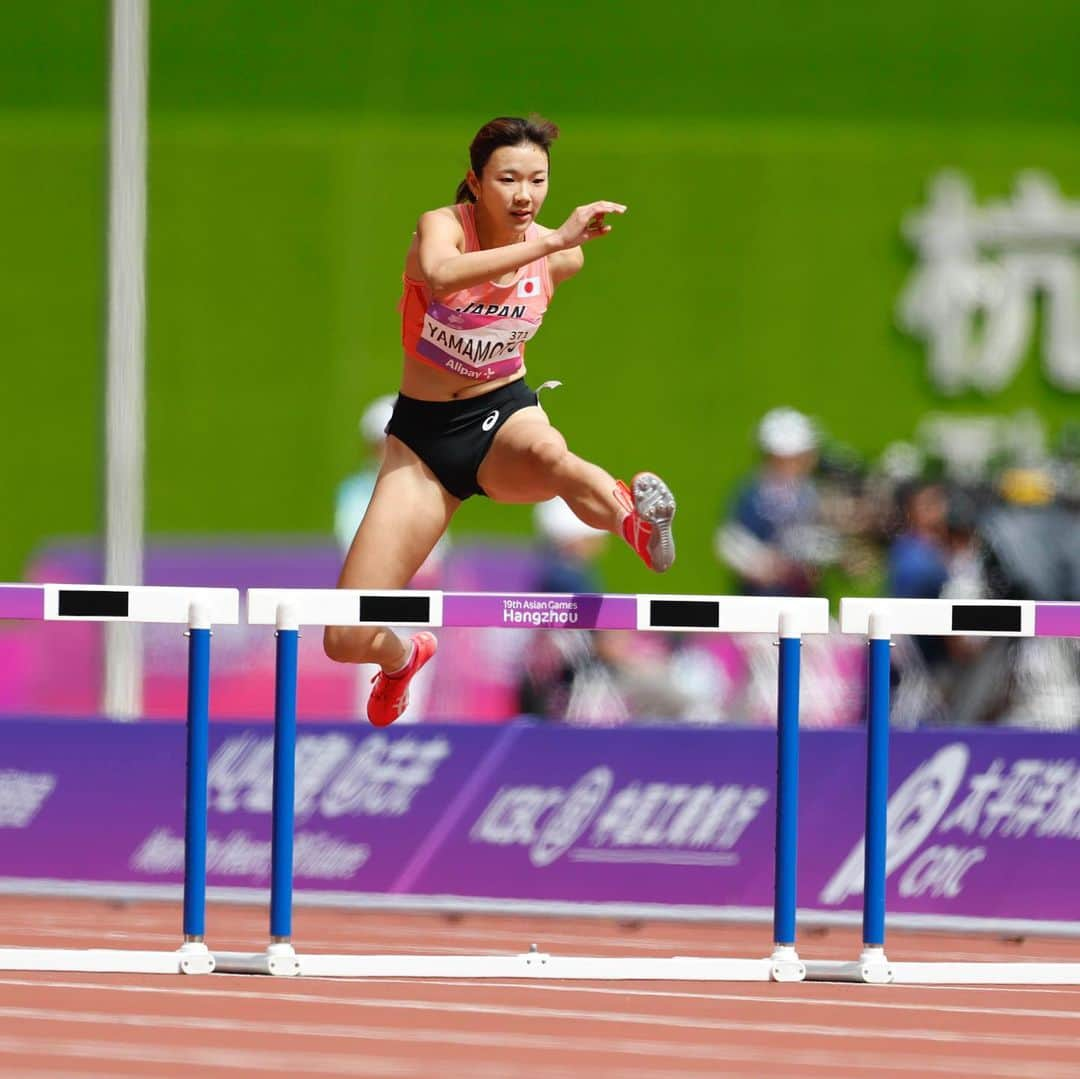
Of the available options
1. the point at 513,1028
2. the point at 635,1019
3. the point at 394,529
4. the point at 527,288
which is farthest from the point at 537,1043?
the point at 527,288

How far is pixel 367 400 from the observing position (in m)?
18.8

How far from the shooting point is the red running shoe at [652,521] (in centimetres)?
742

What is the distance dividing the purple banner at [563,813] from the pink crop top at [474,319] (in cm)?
335

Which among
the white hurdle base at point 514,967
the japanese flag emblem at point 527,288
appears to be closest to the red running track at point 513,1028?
the white hurdle base at point 514,967

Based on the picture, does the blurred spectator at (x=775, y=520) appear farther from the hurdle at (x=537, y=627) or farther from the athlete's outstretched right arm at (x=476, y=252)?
the athlete's outstretched right arm at (x=476, y=252)

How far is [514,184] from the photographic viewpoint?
7598 millimetres

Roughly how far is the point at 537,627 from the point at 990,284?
39.0 ft

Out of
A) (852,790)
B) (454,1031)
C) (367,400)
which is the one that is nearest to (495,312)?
(454,1031)

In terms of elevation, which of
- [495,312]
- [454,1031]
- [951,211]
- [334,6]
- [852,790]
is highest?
[334,6]

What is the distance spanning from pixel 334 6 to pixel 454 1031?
12.6 meters

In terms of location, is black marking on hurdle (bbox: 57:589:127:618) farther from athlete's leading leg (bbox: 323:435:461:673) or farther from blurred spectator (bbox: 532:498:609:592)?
blurred spectator (bbox: 532:498:609:592)

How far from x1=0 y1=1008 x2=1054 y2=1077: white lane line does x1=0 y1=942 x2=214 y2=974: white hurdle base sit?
0.49 ft

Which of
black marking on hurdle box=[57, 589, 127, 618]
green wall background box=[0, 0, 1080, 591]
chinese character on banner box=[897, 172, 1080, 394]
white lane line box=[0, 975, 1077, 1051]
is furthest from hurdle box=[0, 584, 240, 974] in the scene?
chinese character on banner box=[897, 172, 1080, 394]

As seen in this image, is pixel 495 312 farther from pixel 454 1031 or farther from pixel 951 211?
pixel 951 211
